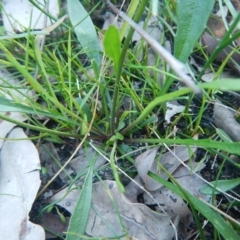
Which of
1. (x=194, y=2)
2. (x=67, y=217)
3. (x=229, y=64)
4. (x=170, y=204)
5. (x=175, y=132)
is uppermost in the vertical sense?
(x=194, y=2)

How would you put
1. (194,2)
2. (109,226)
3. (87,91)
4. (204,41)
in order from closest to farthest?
1. (194,2)
2. (109,226)
3. (87,91)
4. (204,41)

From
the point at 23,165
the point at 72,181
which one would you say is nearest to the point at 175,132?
the point at 72,181

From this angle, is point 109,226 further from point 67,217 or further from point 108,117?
point 108,117

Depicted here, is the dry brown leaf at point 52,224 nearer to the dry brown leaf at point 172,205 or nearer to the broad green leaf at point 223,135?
the dry brown leaf at point 172,205

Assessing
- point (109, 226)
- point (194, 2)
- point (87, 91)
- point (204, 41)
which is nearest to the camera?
point (194, 2)

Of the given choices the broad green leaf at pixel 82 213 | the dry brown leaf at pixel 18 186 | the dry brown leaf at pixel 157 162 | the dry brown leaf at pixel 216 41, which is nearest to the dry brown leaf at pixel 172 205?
the dry brown leaf at pixel 157 162
